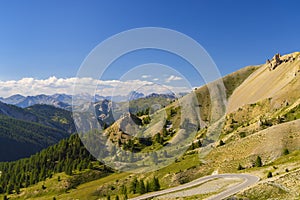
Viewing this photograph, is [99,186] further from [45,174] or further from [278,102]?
[278,102]

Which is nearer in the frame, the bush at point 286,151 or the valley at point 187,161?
the valley at point 187,161

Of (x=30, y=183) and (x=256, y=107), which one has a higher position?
(x=256, y=107)

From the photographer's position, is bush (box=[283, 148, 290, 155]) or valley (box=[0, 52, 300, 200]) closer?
valley (box=[0, 52, 300, 200])

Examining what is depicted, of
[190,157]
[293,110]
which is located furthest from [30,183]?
[293,110]

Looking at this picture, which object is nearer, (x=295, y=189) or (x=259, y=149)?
(x=295, y=189)

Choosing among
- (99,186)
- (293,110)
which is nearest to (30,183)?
(99,186)

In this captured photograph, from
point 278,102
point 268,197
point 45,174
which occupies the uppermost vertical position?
point 278,102

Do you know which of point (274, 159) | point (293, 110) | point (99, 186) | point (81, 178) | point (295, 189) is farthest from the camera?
point (81, 178)

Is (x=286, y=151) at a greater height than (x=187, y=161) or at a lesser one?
lesser

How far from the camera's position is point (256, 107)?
650ft

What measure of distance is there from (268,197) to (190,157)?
9127 cm

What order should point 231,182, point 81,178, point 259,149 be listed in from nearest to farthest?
point 231,182, point 259,149, point 81,178

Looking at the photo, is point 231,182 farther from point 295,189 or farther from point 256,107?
point 256,107

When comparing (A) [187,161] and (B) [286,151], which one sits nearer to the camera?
(B) [286,151]
